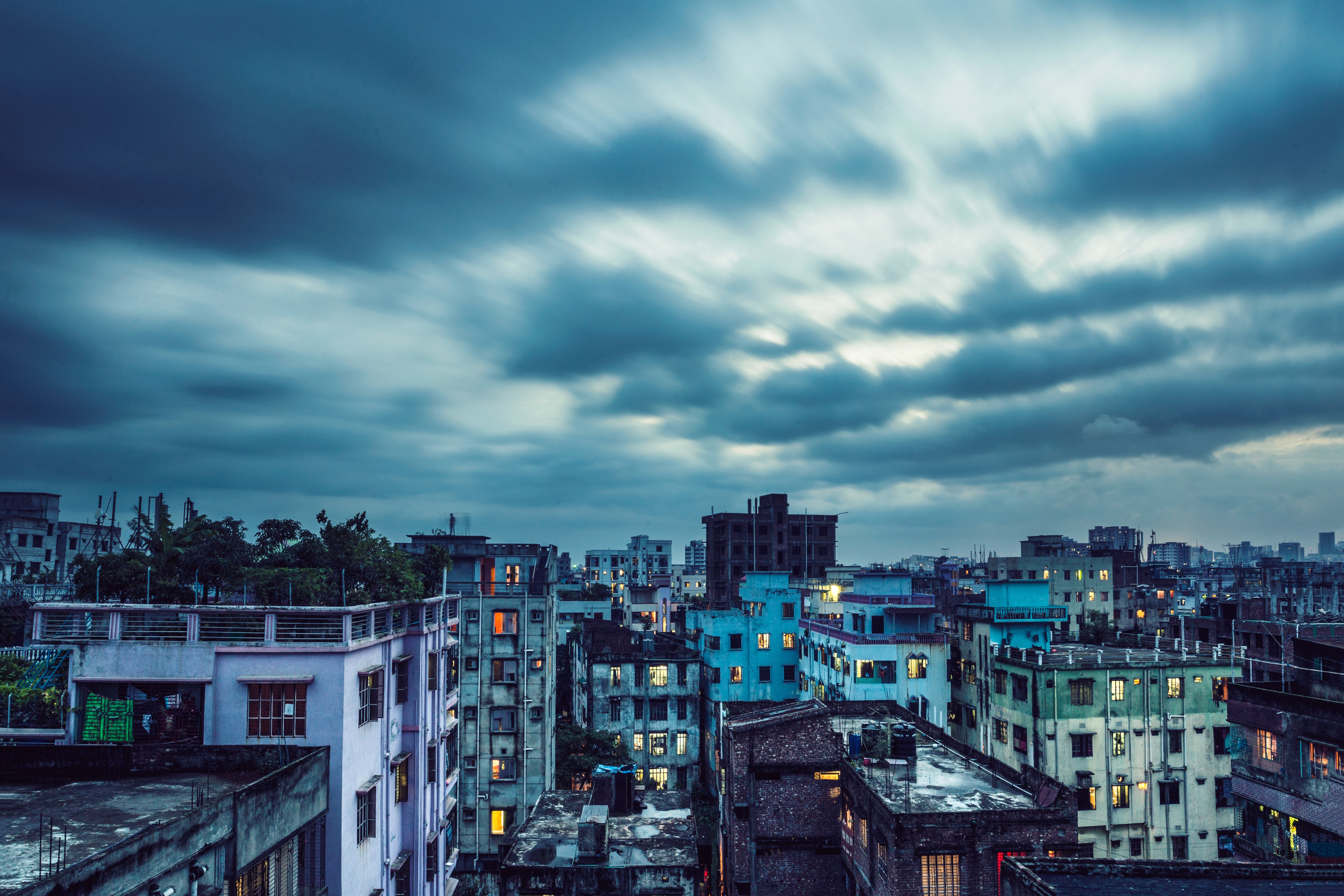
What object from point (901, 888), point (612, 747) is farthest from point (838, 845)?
point (612, 747)

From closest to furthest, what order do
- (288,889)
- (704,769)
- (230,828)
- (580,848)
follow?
(230,828), (288,889), (580,848), (704,769)

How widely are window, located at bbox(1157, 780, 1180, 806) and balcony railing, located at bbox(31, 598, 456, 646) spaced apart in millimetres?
50077

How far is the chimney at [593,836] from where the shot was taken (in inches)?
1238

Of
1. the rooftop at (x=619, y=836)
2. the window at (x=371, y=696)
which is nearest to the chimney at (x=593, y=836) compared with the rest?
the rooftop at (x=619, y=836)

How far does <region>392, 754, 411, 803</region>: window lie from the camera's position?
30.2m

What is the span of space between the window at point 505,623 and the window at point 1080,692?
36.5 metres

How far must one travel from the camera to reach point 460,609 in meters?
53.1

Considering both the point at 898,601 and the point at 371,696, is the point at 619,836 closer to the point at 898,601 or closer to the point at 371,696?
the point at 371,696

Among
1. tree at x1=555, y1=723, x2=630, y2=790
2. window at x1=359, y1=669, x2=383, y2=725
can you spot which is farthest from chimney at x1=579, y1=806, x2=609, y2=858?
tree at x1=555, y1=723, x2=630, y2=790

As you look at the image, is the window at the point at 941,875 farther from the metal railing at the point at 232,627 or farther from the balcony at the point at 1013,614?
the balcony at the point at 1013,614

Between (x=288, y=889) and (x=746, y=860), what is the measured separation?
898 inches

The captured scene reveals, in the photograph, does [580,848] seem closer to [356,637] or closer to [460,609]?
[356,637]

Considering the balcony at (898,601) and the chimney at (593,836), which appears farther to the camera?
the balcony at (898,601)

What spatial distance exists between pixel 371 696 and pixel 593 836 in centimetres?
1102
